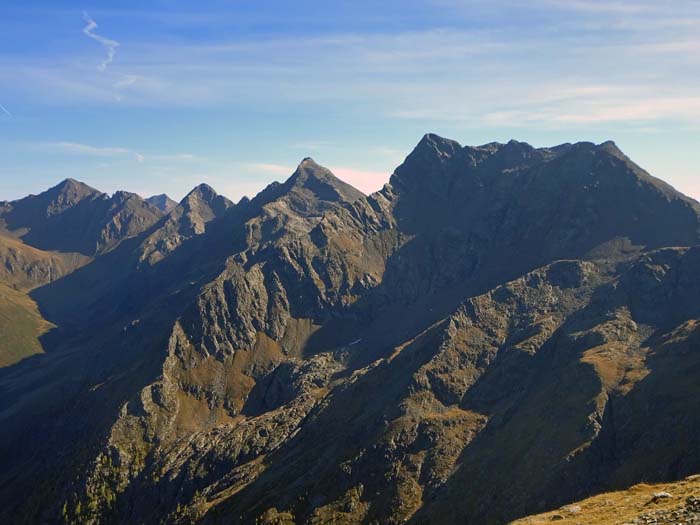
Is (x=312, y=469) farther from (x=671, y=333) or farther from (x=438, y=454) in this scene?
(x=671, y=333)

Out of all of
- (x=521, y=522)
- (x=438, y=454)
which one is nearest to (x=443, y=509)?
(x=438, y=454)

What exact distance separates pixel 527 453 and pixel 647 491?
10497 centimetres

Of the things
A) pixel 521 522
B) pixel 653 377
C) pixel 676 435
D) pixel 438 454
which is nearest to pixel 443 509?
pixel 438 454

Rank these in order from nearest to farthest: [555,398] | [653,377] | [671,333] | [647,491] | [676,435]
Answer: [647,491] < [676,435] < [653,377] < [555,398] < [671,333]

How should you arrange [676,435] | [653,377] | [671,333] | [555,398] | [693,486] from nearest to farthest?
[693,486]
[676,435]
[653,377]
[555,398]
[671,333]

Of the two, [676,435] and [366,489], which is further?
[366,489]

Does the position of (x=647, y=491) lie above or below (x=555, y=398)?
above

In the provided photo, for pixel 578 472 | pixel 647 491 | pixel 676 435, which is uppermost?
pixel 647 491

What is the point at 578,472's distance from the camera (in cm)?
14938

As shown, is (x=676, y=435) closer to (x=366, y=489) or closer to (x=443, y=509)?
(x=443, y=509)

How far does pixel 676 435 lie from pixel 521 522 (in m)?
101

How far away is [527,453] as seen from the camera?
163625mm

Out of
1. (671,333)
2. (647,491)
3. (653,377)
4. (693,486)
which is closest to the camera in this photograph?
(693,486)

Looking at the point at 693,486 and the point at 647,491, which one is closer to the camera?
the point at 693,486
